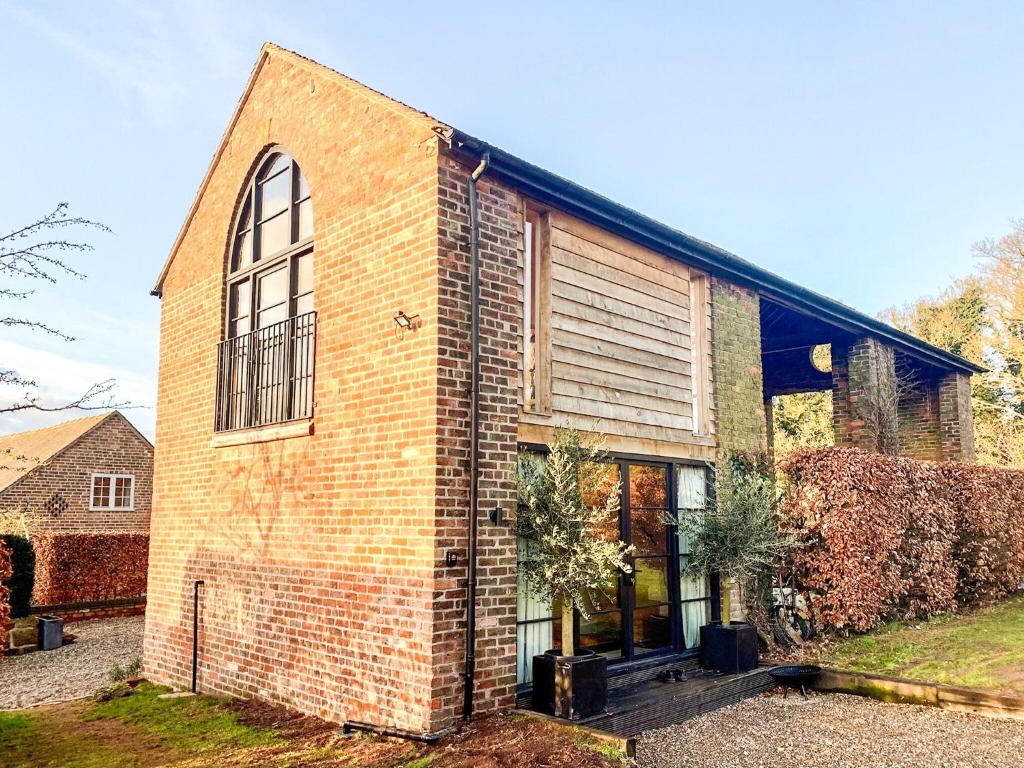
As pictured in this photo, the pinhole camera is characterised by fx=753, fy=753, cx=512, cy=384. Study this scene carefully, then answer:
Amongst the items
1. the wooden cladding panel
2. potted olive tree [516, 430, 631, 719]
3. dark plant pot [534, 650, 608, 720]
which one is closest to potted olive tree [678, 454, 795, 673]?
the wooden cladding panel

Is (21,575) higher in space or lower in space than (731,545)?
lower

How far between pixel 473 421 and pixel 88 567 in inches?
606

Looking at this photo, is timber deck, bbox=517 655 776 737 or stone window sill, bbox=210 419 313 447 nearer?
timber deck, bbox=517 655 776 737

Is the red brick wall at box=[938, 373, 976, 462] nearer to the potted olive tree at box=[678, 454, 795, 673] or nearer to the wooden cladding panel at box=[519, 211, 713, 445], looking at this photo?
the potted olive tree at box=[678, 454, 795, 673]

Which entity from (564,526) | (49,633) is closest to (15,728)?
(564,526)

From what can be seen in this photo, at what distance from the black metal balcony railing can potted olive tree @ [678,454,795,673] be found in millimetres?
4499

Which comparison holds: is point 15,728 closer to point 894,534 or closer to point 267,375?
point 267,375

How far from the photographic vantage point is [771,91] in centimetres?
1155

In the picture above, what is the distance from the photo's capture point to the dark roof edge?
675cm

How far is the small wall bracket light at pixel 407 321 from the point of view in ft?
21.0

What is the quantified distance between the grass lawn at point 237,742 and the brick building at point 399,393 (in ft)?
0.97

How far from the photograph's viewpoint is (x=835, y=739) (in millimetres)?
6227

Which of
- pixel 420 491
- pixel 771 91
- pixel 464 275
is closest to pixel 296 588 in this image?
pixel 420 491

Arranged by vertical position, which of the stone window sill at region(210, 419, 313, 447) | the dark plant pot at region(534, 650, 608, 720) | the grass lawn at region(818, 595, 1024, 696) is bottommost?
the grass lawn at region(818, 595, 1024, 696)
